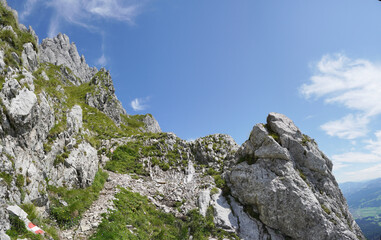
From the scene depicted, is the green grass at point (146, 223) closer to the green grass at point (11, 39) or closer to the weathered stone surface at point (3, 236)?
the weathered stone surface at point (3, 236)

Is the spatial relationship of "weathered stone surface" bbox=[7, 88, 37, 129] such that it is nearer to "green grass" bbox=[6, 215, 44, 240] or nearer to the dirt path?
"green grass" bbox=[6, 215, 44, 240]

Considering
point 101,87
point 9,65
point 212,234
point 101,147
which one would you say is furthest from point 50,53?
point 212,234

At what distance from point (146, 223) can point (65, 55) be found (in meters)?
201

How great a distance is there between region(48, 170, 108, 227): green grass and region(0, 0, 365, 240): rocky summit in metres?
0.09

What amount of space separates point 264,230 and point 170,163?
17.0 metres

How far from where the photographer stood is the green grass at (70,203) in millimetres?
12867

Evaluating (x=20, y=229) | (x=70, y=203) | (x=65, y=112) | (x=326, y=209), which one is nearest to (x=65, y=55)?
(x=65, y=112)

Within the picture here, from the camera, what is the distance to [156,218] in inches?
750

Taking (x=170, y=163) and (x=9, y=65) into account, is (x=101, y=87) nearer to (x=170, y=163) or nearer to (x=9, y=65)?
(x=170, y=163)

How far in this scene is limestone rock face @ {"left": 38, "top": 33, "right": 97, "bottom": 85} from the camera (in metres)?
153

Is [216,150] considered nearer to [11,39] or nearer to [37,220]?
[37,220]

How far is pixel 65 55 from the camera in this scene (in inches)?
6580

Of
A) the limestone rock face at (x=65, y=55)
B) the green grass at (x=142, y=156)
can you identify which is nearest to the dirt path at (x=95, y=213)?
the green grass at (x=142, y=156)

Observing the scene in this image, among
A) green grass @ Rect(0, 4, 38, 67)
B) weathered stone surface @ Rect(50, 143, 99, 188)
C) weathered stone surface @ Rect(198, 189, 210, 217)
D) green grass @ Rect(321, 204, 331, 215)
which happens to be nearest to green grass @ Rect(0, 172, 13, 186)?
weathered stone surface @ Rect(50, 143, 99, 188)
